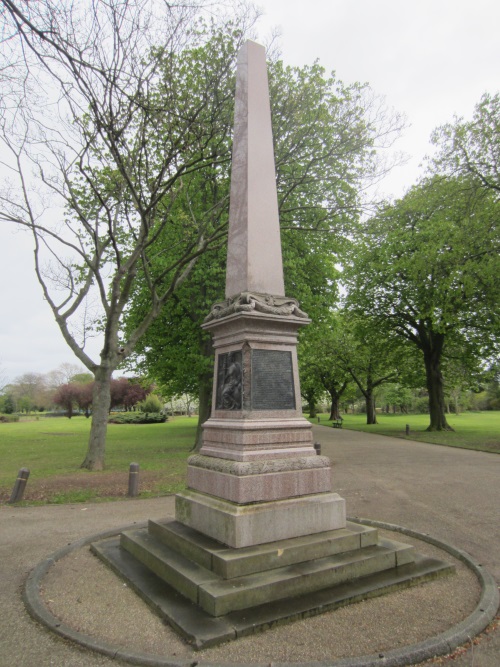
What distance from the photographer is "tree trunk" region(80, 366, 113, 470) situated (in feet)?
45.4

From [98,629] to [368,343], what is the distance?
2925 cm

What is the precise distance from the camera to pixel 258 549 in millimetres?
4828

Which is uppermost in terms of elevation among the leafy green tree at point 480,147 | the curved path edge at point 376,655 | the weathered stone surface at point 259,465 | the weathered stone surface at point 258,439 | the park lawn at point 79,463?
the leafy green tree at point 480,147

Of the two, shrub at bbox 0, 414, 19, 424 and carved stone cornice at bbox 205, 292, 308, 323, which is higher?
carved stone cornice at bbox 205, 292, 308, 323

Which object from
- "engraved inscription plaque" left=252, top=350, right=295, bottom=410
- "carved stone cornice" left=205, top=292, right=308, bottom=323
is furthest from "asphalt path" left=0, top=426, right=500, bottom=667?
"carved stone cornice" left=205, top=292, right=308, bottom=323

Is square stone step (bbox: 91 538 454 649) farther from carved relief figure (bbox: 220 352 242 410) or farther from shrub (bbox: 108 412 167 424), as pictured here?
shrub (bbox: 108 412 167 424)

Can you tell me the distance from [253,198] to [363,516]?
19.7ft

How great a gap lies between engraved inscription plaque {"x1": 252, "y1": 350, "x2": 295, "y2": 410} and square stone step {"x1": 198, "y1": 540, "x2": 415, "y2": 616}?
75.4 inches

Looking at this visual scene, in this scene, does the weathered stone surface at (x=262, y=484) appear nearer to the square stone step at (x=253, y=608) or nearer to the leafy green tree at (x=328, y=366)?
the square stone step at (x=253, y=608)

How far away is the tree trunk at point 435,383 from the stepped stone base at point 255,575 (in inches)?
960

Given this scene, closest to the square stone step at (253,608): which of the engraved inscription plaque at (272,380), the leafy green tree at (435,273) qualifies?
the engraved inscription plaque at (272,380)

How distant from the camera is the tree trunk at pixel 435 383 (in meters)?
27.7

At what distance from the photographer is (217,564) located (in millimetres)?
4621

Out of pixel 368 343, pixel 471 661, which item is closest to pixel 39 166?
pixel 471 661
